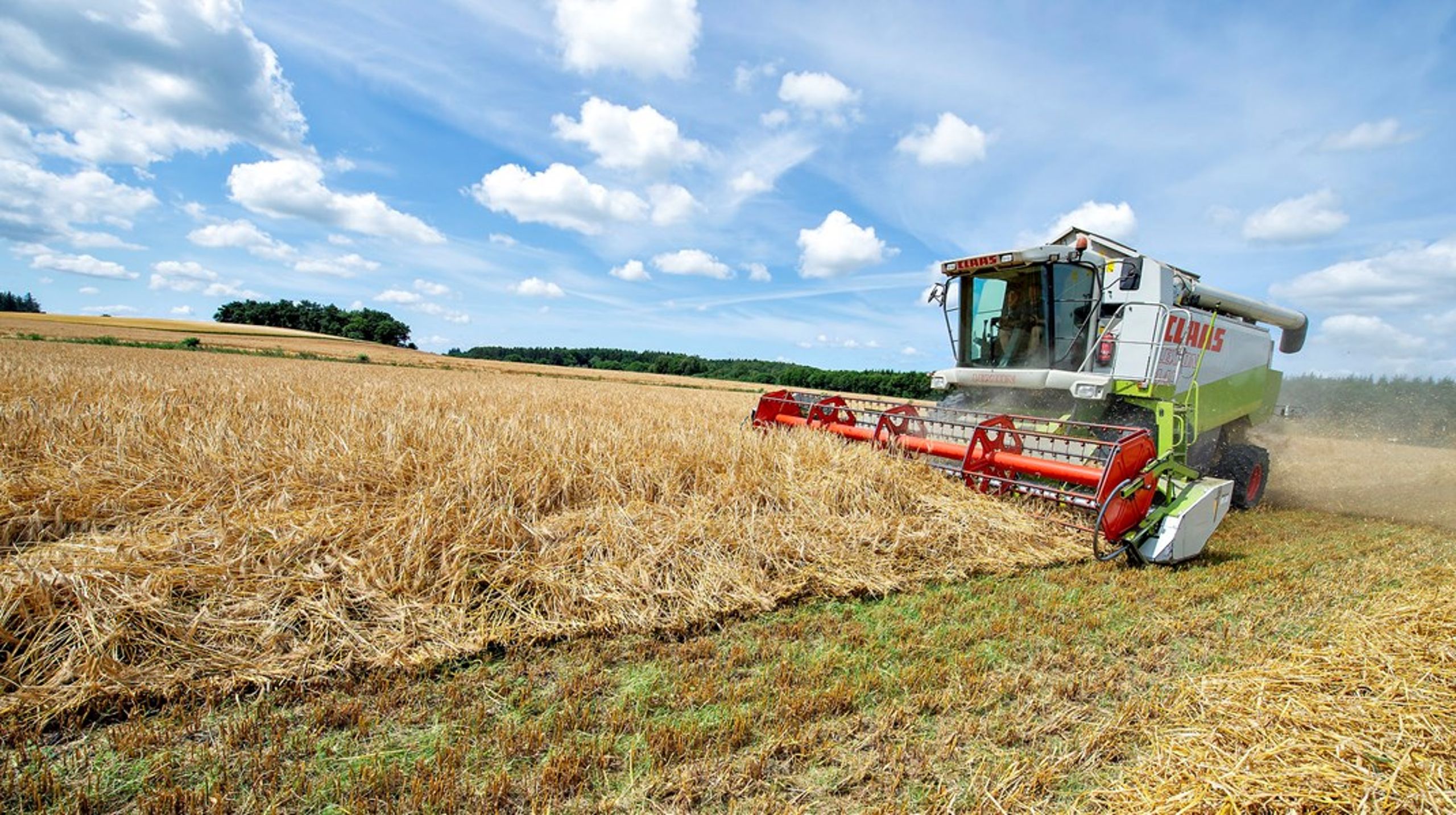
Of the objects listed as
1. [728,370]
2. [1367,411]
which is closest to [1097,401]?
[1367,411]

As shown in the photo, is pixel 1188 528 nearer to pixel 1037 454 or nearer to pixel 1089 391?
pixel 1037 454

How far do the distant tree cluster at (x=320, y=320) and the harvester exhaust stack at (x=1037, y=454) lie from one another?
67571mm

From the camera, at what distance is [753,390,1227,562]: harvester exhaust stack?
4.38 meters

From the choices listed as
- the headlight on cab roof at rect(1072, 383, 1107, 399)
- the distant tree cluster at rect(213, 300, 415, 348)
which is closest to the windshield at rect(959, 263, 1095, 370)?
the headlight on cab roof at rect(1072, 383, 1107, 399)

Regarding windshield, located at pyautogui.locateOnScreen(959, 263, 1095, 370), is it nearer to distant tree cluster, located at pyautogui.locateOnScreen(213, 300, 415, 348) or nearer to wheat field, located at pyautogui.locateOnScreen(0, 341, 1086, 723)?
wheat field, located at pyautogui.locateOnScreen(0, 341, 1086, 723)

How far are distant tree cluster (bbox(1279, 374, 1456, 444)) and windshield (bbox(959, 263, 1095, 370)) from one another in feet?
25.5

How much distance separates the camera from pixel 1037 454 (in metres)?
5.76

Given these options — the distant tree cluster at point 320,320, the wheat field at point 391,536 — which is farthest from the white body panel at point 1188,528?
the distant tree cluster at point 320,320

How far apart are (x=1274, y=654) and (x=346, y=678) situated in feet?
13.9

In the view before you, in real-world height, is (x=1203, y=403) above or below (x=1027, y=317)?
below

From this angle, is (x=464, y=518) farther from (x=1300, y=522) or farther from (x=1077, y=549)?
(x=1300, y=522)

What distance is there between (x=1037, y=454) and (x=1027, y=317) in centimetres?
196

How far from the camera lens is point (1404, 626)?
2.60 m

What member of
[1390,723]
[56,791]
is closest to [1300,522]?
[1390,723]
